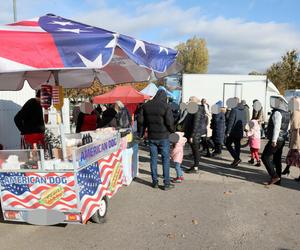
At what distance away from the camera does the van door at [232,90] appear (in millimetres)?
16625

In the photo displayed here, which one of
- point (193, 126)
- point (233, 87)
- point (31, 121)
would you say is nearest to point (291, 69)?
point (233, 87)

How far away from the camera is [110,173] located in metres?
5.35

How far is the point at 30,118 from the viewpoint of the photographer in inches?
234

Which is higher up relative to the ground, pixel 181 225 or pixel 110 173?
pixel 110 173

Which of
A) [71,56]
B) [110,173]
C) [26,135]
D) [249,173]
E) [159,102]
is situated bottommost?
[249,173]

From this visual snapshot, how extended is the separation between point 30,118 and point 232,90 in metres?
12.4

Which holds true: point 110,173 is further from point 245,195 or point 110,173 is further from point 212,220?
point 245,195

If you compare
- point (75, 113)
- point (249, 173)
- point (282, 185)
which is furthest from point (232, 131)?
point (75, 113)

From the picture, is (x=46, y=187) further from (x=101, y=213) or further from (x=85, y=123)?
(x=85, y=123)

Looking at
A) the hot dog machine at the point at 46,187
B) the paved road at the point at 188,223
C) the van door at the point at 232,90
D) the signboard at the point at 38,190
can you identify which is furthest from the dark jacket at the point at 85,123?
the van door at the point at 232,90

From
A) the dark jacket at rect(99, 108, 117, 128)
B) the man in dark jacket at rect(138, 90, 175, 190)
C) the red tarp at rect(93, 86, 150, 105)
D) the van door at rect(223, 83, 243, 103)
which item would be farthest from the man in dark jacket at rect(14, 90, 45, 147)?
the red tarp at rect(93, 86, 150, 105)

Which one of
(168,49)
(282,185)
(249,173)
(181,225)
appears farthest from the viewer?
(249,173)

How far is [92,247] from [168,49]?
3.47m

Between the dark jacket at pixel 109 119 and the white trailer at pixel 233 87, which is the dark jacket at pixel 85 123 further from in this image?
the white trailer at pixel 233 87
